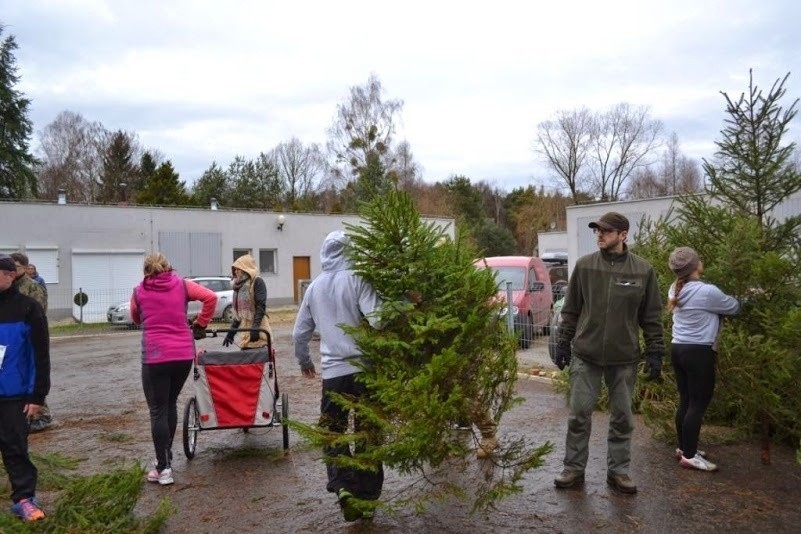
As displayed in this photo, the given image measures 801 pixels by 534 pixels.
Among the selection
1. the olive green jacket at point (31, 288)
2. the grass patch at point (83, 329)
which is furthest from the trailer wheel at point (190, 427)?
the grass patch at point (83, 329)

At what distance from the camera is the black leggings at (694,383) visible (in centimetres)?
541

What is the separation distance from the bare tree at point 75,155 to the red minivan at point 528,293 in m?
49.0

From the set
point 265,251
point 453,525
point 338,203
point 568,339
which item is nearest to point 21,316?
point 453,525

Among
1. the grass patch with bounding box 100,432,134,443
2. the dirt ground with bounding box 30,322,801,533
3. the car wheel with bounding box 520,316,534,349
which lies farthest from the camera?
the car wheel with bounding box 520,316,534,349

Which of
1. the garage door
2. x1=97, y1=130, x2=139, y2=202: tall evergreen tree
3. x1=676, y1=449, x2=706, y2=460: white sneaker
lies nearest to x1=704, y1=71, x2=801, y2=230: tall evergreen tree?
x1=676, y1=449, x2=706, y2=460: white sneaker

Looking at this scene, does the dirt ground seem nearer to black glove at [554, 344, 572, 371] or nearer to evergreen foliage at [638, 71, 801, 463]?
evergreen foliage at [638, 71, 801, 463]

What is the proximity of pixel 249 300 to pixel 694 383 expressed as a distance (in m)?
4.68

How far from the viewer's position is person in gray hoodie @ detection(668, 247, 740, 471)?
17.7 feet

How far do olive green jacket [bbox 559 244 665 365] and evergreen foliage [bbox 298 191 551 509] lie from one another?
1140 mm

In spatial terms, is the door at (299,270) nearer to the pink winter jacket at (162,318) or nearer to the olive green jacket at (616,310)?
the pink winter jacket at (162,318)

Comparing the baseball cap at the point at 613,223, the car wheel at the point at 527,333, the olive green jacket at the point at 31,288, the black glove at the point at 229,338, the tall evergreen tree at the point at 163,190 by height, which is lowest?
the car wheel at the point at 527,333

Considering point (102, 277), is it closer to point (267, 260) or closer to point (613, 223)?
point (267, 260)

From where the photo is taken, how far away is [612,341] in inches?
199

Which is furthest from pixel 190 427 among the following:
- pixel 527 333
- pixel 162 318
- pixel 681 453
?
pixel 527 333
